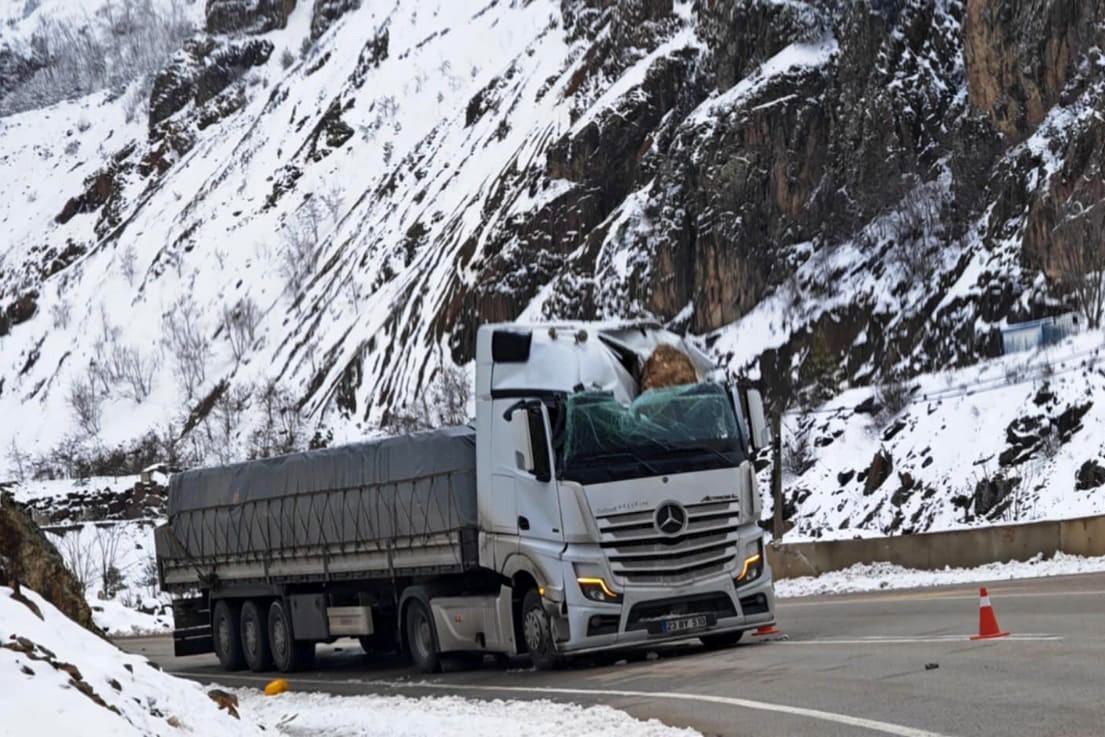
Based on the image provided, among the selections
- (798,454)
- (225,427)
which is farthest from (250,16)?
(798,454)

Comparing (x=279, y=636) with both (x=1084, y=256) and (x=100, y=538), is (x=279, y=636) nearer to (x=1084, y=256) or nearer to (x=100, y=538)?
(x=1084, y=256)

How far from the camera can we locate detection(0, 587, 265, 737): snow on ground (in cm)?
871

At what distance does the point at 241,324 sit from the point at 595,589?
103 m

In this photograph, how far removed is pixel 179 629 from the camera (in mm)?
25594

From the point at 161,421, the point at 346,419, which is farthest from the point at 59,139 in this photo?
the point at 346,419

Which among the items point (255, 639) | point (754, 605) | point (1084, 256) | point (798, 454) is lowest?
point (754, 605)

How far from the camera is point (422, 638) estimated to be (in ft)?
65.3

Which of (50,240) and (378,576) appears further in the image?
(50,240)

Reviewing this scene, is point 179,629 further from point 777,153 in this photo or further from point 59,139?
point 59,139

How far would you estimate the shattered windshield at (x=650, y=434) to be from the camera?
17047 millimetres

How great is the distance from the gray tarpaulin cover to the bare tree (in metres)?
32.6

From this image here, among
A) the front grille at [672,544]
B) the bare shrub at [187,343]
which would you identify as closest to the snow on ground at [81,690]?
the front grille at [672,544]

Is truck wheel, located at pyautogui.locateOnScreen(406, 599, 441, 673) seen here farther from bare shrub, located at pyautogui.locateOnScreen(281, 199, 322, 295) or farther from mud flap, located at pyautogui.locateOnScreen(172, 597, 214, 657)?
bare shrub, located at pyautogui.locateOnScreen(281, 199, 322, 295)

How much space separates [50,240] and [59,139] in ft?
119
